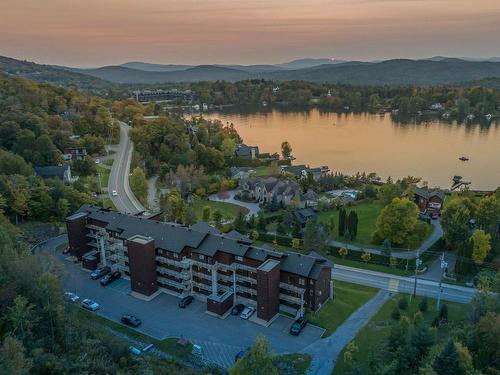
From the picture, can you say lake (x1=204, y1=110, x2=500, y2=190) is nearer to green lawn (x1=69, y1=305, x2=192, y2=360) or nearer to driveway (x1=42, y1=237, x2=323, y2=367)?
driveway (x1=42, y1=237, x2=323, y2=367)

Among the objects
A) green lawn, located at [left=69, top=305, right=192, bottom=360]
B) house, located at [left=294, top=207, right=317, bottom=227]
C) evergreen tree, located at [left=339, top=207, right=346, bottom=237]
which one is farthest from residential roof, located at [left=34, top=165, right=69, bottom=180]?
evergreen tree, located at [left=339, top=207, right=346, bottom=237]

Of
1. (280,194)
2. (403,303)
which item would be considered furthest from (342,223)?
(403,303)

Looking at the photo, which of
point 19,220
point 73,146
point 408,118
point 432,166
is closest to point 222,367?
point 19,220

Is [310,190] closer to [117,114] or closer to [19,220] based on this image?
[19,220]

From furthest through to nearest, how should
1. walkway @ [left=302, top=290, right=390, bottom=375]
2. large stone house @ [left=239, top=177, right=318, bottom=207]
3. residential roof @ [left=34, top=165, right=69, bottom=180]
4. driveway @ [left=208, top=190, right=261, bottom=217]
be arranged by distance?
residential roof @ [left=34, top=165, right=69, bottom=180] < driveway @ [left=208, top=190, right=261, bottom=217] < large stone house @ [left=239, top=177, right=318, bottom=207] < walkway @ [left=302, top=290, right=390, bottom=375]

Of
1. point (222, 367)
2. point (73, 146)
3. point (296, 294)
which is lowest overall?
point (222, 367)

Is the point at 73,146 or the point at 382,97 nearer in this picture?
the point at 73,146
